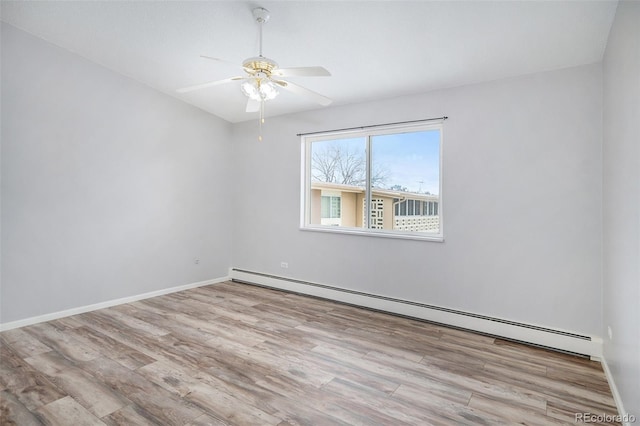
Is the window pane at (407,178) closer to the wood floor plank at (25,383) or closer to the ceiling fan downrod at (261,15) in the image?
the ceiling fan downrod at (261,15)

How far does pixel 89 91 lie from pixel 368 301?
4078 millimetres

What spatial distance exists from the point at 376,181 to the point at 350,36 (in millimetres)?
1816

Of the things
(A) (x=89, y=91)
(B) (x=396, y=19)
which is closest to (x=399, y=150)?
(B) (x=396, y=19)

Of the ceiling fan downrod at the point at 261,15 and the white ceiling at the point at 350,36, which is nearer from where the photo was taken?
the white ceiling at the point at 350,36

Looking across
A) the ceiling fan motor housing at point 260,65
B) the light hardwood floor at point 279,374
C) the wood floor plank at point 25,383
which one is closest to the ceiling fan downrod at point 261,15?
the ceiling fan motor housing at point 260,65

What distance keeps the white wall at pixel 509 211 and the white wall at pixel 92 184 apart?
2237 mm

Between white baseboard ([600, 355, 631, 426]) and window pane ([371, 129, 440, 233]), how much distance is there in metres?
1.74

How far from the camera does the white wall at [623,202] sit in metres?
1.69

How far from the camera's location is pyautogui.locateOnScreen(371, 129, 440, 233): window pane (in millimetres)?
3781

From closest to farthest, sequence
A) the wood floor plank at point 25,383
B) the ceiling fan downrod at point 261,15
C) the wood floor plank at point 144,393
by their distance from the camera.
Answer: the wood floor plank at point 144,393
the wood floor plank at point 25,383
the ceiling fan downrod at point 261,15

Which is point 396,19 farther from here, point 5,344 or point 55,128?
point 5,344

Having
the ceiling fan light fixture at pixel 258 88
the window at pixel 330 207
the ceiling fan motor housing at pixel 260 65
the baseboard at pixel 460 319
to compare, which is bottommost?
the baseboard at pixel 460 319

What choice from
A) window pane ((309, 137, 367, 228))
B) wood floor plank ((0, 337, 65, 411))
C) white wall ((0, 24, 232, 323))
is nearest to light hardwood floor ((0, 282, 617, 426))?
wood floor plank ((0, 337, 65, 411))

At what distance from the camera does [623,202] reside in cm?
199
